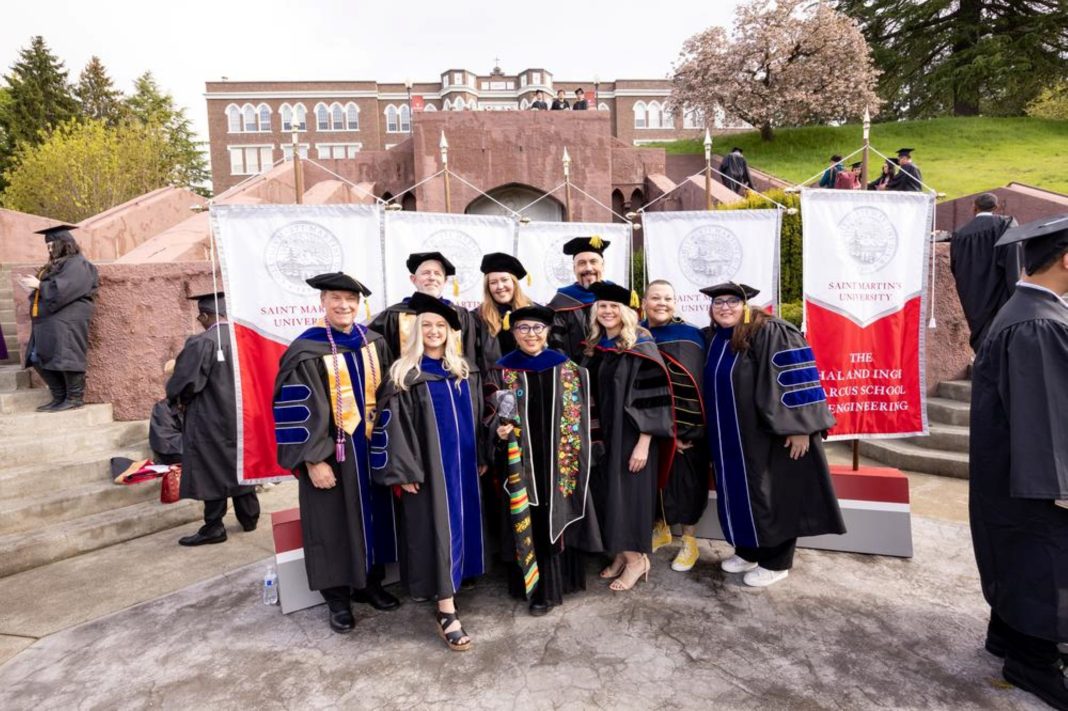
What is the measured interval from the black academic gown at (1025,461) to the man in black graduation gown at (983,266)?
3.39 m

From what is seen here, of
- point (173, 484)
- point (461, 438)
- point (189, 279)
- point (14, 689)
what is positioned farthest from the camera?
point (189, 279)

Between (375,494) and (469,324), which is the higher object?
(469,324)

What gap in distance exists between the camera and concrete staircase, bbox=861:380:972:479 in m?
6.07

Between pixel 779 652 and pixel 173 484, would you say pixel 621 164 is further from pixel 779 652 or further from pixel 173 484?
pixel 779 652

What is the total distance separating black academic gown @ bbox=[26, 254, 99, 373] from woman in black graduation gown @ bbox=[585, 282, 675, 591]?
5.10m

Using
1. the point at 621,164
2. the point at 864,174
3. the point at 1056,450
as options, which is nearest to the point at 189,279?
the point at 864,174

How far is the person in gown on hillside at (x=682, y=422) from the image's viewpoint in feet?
12.6

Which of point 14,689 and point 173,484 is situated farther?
point 173,484

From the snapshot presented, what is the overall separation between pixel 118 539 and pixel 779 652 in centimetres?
491

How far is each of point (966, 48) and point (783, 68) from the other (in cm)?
1121

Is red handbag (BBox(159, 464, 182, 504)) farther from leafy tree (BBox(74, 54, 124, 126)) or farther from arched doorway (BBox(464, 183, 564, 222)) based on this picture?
leafy tree (BBox(74, 54, 124, 126))

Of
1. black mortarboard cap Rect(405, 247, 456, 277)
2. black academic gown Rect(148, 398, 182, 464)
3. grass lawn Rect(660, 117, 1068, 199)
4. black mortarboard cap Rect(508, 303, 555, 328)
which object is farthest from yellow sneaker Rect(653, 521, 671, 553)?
grass lawn Rect(660, 117, 1068, 199)

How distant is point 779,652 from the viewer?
122 inches

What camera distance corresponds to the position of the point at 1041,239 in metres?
2.63
